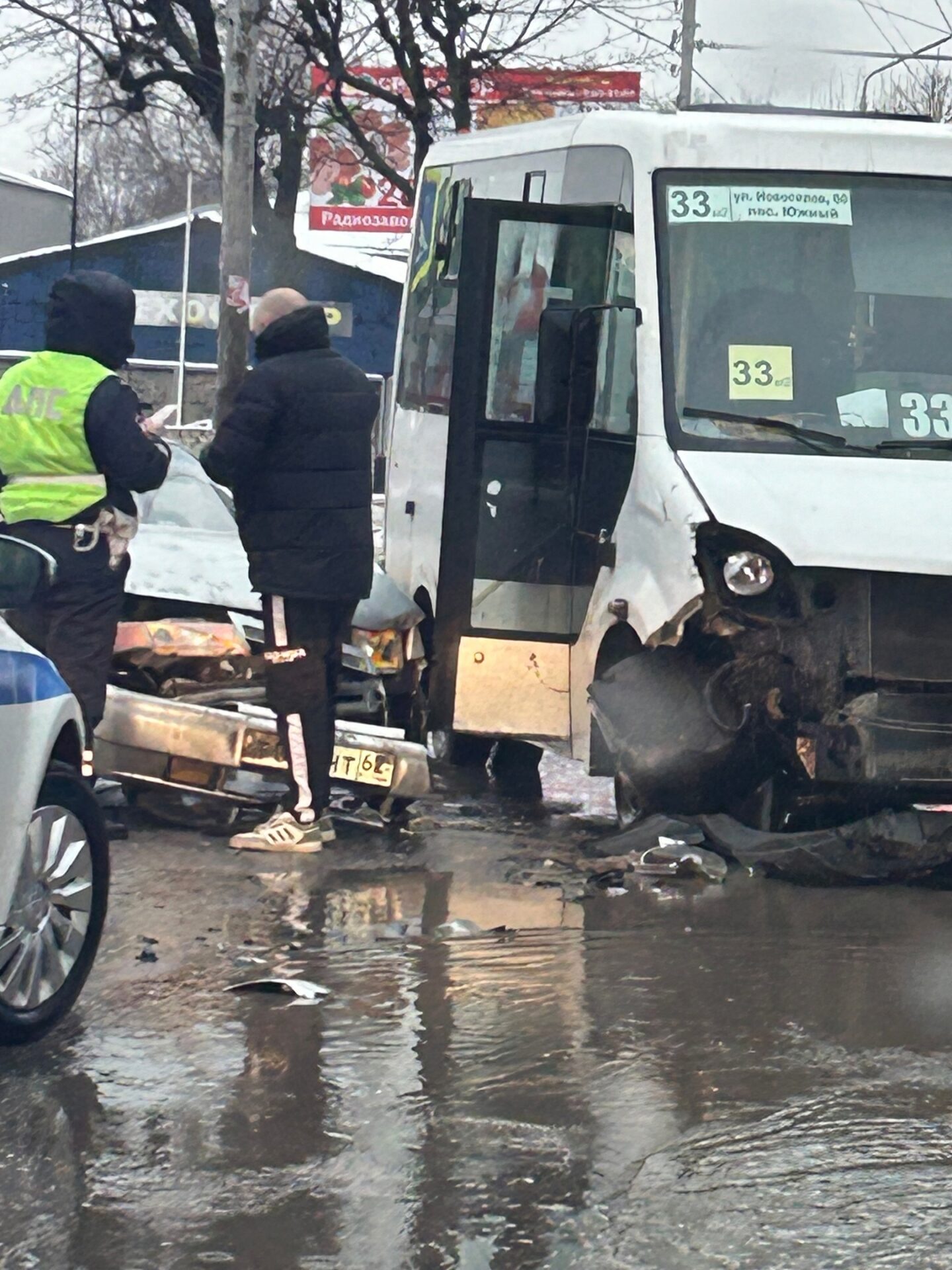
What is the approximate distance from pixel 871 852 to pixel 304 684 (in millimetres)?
2169

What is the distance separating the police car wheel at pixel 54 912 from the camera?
472cm

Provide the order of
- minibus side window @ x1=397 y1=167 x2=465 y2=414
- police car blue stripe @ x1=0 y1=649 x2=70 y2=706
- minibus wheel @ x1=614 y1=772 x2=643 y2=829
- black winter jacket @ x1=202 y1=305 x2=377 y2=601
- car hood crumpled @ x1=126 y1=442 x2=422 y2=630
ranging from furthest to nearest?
minibus side window @ x1=397 y1=167 x2=465 y2=414 → car hood crumpled @ x1=126 y1=442 x2=422 y2=630 → minibus wheel @ x1=614 y1=772 x2=643 y2=829 → black winter jacket @ x1=202 y1=305 x2=377 y2=601 → police car blue stripe @ x1=0 y1=649 x2=70 y2=706

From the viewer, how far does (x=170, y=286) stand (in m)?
44.0

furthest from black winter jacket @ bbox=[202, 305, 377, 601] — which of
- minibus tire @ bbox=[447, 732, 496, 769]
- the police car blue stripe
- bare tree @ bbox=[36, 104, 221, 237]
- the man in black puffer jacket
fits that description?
bare tree @ bbox=[36, 104, 221, 237]

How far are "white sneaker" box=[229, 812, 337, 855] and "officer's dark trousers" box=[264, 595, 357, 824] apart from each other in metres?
0.05

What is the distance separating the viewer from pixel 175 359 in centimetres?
4366

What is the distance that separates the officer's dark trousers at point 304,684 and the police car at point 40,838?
235 cm

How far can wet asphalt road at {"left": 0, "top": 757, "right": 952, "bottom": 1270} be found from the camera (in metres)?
3.66

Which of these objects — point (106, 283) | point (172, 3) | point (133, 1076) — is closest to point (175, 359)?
point (172, 3)

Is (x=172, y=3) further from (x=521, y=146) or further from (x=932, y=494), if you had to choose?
(x=932, y=494)

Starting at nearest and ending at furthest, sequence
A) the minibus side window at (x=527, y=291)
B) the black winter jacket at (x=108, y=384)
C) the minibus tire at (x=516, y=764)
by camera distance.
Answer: the black winter jacket at (x=108, y=384) < the minibus side window at (x=527, y=291) < the minibus tire at (x=516, y=764)

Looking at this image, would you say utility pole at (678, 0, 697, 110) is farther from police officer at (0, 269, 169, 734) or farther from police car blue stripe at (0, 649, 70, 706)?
police car blue stripe at (0, 649, 70, 706)

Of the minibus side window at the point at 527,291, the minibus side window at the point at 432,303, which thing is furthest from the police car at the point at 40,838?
the minibus side window at the point at 432,303

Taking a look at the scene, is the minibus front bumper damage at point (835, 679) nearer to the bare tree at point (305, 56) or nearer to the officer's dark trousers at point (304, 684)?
the officer's dark trousers at point (304, 684)
